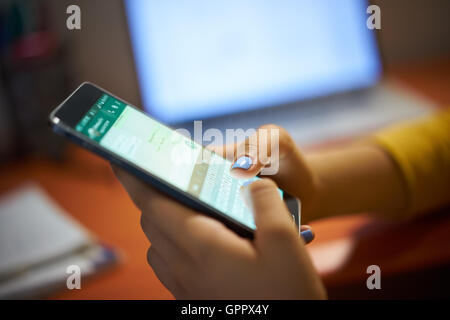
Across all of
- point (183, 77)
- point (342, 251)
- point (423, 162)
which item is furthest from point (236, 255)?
point (183, 77)

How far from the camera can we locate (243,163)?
14.0 inches

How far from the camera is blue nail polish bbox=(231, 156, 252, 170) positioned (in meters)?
0.35

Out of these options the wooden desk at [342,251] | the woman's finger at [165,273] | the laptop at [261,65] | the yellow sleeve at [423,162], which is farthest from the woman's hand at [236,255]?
the laptop at [261,65]

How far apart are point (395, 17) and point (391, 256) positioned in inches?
28.2

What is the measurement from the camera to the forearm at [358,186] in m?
0.47

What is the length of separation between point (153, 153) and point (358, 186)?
0.29m

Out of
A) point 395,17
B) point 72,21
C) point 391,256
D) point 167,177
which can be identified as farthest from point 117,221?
point 395,17

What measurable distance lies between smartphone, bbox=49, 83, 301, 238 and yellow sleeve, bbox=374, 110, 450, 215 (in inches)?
7.8

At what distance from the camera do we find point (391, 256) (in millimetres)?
423

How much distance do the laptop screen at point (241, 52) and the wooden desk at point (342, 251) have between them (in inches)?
9.0

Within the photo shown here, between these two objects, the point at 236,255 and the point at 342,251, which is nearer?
the point at 236,255

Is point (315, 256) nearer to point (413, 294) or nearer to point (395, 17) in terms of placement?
point (413, 294)

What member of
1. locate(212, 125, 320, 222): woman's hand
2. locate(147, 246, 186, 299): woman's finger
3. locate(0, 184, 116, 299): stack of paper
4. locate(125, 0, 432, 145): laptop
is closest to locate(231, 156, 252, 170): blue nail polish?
locate(212, 125, 320, 222): woman's hand

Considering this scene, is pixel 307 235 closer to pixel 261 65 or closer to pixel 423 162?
pixel 423 162
